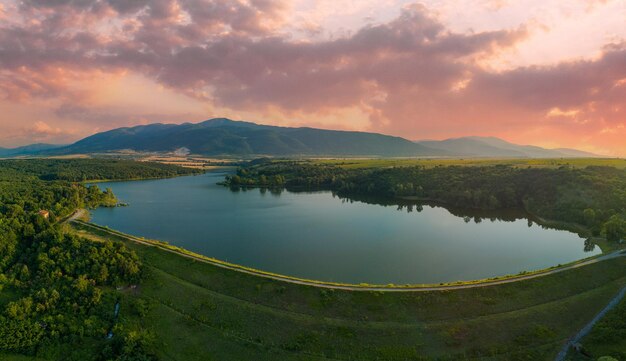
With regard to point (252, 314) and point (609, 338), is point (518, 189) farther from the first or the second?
point (252, 314)

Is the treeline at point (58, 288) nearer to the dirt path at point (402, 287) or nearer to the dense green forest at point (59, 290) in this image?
the dense green forest at point (59, 290)

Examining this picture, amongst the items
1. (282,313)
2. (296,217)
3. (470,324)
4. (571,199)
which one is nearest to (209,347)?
(282,313)

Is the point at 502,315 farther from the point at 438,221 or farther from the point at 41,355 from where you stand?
the point at 438,221

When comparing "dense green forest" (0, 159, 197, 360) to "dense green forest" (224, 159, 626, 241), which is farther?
"dense green forest" (224, 159, 626, 241)

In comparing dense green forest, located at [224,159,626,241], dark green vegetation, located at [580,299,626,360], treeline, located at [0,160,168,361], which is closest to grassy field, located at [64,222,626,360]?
dark green vegetation, located at [580,299,626,360]

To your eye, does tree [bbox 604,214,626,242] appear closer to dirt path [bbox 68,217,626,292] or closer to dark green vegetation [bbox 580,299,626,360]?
dirt path [bbox 68,217,626,292]

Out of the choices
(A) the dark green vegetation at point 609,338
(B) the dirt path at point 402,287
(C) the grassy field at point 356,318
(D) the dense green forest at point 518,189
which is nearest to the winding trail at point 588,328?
(C) the grassy field at point 356,318
